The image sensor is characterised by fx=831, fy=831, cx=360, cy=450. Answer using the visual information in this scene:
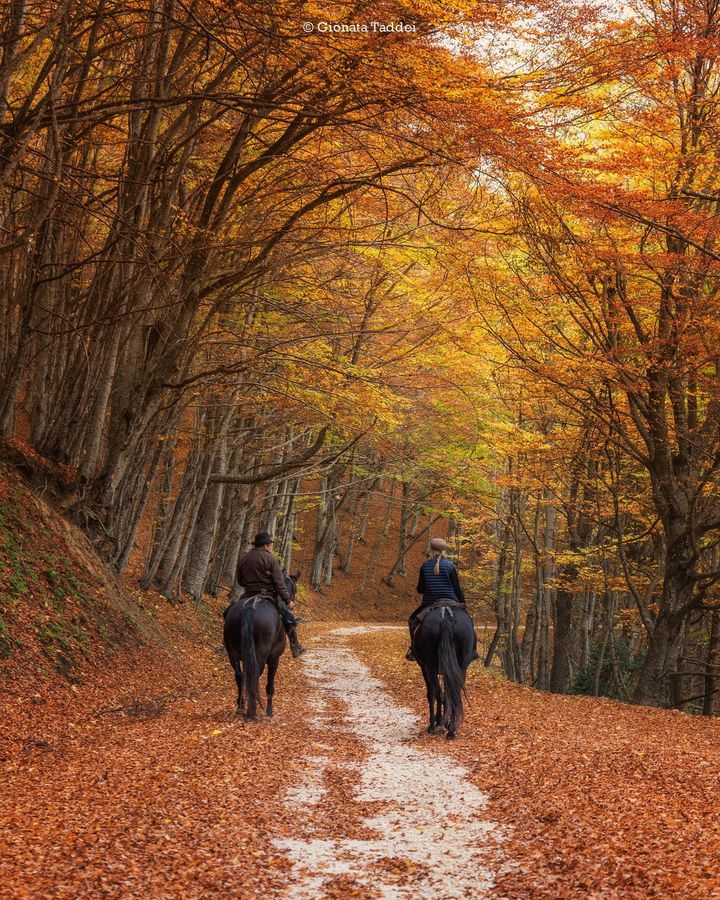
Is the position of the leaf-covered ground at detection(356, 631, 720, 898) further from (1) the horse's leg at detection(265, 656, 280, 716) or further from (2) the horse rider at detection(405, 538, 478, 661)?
(1) the horse's leg at detection(265, 656, 280, 716)

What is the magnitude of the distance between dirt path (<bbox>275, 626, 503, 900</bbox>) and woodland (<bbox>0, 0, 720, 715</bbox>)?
214 inches

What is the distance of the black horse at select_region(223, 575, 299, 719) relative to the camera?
9.62 m

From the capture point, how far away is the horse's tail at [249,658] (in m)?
9.60

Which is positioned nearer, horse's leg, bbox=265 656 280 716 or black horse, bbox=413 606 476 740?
black horse, bbox=413 606 476 740

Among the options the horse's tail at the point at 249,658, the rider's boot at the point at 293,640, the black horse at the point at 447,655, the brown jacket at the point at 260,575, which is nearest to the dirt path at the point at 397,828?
the black horse at the point at 447,655

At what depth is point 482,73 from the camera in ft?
29.1

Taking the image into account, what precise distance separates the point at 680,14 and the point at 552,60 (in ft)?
10.9

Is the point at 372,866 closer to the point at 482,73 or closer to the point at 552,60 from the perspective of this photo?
the point at 482,73

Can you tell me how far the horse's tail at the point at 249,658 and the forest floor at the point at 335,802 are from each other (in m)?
0.27

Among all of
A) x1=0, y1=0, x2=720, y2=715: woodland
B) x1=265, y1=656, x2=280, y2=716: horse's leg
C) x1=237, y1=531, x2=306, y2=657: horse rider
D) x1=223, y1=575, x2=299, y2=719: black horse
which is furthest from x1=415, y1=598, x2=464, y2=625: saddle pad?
x1=0, y1=0, x2=720, y2=715: woodland

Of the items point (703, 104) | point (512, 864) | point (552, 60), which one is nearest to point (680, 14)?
point (703, 104)

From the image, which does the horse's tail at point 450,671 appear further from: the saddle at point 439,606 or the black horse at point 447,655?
the saddle at point 439,606

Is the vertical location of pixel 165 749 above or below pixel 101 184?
below

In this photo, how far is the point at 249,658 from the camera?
959 centimetres
